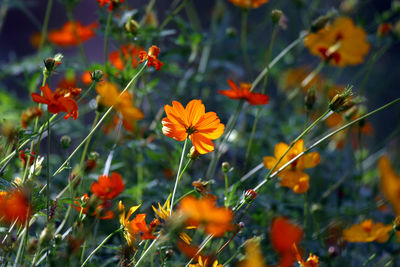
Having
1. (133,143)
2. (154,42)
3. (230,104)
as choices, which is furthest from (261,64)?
(133,143)

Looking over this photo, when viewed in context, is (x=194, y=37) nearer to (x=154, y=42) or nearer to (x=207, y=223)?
(x=154, y=42)

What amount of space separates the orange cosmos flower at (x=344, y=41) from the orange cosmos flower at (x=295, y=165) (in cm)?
35

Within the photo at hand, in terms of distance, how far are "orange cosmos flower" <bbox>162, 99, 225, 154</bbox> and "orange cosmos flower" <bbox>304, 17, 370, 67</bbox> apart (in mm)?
449

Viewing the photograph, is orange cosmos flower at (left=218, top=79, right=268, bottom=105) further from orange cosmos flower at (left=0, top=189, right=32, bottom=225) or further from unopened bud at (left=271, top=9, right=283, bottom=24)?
orange cosmos flower at (left=0, top=189, right=32, bottom=225)

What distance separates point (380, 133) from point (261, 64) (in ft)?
2.48

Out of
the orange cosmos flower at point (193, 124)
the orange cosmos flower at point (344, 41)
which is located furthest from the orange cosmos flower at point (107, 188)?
the orange cosmos flower at point (344, 41)

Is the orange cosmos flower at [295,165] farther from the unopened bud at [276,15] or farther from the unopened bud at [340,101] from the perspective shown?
the unopened bud at [276,15]

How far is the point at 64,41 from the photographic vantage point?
1351 mm

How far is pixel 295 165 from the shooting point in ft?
2.54

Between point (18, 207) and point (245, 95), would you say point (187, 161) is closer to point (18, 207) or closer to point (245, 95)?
point (245, 95)

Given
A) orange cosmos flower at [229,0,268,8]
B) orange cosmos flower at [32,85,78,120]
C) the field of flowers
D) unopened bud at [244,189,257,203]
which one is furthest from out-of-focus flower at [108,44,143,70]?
unopened bud at [244,189,257,203]

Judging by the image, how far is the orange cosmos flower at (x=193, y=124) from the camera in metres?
0.68

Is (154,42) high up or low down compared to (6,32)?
down

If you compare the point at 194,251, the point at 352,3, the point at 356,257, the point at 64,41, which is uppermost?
the point at 64,41
